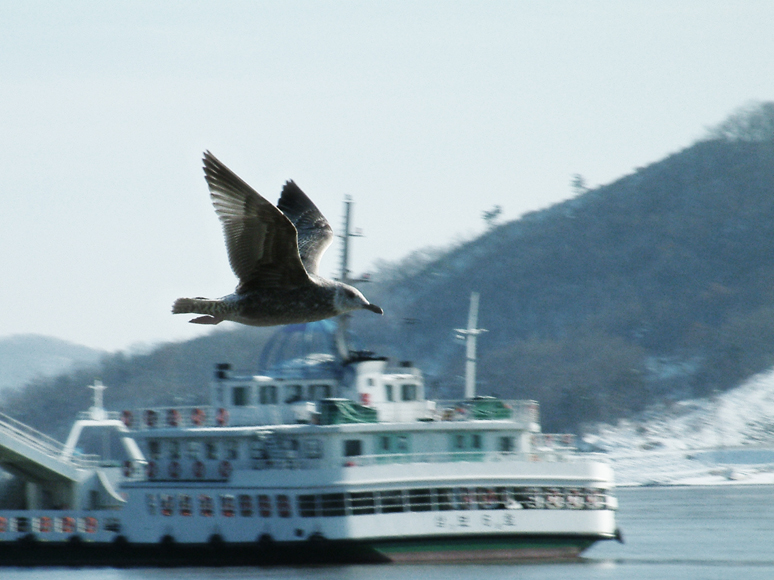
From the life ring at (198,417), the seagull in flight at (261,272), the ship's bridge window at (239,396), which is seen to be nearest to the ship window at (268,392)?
the ship's bridge window at (239,396)

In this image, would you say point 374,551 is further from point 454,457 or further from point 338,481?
point 454,457

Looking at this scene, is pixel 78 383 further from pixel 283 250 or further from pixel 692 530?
pixel 283 250

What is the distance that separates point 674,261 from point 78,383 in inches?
3533

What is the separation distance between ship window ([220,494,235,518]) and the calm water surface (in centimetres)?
149

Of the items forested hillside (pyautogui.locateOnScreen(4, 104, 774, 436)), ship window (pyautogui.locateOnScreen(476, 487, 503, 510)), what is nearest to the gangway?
ship window (pyautogui.locateOnScreen(476, 487, 503, 510))

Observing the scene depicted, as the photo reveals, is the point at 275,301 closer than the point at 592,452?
Yes

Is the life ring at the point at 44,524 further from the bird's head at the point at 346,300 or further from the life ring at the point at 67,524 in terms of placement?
the bird's head at the point at 346,300

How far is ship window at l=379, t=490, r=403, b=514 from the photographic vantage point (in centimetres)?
3231

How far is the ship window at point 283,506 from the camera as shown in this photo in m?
33.2

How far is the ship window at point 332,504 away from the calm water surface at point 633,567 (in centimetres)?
137

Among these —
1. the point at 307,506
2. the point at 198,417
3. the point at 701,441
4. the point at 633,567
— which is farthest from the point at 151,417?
the point at 701,441

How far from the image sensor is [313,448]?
3325 cm

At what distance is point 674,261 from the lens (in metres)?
191

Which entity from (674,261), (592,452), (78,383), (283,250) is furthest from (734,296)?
(283,250)
